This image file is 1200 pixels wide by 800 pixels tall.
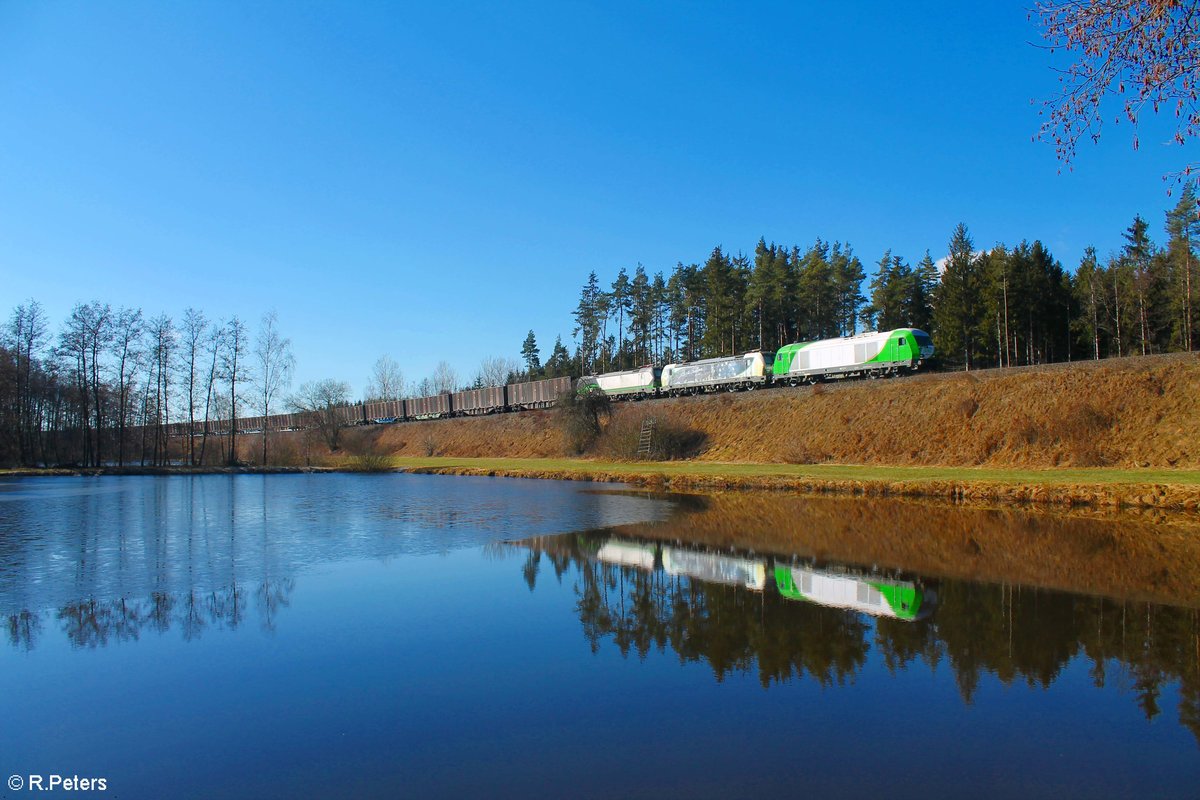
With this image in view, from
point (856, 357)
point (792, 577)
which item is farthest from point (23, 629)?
point (856, 357)

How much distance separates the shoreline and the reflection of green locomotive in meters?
14.6

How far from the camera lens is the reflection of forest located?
870 cm

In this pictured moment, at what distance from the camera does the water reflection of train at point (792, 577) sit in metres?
12.1

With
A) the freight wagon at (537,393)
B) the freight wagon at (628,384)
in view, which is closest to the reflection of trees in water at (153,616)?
the freight wagon at (628,384)

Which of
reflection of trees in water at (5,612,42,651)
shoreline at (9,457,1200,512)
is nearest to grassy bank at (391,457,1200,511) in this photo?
shoreline at (9,457,1200,512)

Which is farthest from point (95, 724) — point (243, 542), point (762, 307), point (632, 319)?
point (632, 319)

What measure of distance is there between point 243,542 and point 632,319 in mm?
71431

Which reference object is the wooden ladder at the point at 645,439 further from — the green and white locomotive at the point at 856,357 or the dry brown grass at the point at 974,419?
the green and white locomotive at the point at 856,357

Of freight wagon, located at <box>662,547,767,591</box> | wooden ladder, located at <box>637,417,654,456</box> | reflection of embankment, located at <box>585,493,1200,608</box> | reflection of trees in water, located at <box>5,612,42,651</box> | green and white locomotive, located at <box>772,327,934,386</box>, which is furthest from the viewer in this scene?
wooden ladder, located at <box>637,417,654,456</box>

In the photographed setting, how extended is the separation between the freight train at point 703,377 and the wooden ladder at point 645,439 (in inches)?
343

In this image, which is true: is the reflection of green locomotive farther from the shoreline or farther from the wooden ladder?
the wooden ladder

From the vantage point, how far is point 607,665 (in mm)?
9055

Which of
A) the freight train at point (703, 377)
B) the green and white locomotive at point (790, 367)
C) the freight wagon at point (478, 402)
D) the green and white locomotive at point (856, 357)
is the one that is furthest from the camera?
the freight wagon at point (478, 402)

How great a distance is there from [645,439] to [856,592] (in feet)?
124
